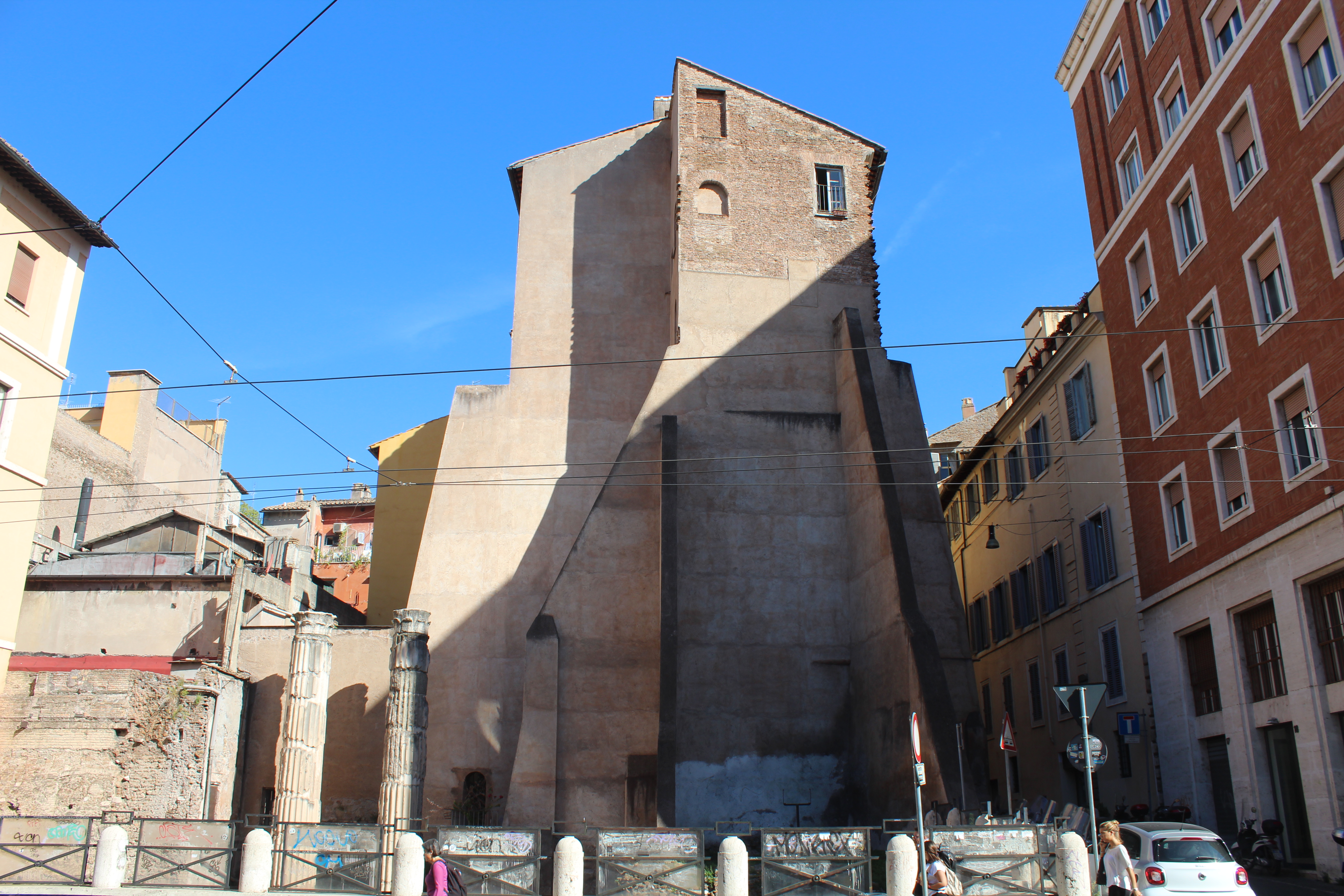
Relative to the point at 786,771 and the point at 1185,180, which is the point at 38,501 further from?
the point at 1185,180

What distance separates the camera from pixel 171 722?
22.2 meters

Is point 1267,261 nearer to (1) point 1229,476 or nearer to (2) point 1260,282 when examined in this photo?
(2) point 1260,282

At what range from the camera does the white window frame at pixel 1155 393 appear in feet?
66.1

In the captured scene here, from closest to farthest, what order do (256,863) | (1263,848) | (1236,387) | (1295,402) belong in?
(256,863) → (1263,848) → (1295,402) → (1236,387)

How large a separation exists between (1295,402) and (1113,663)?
7845 millimetres

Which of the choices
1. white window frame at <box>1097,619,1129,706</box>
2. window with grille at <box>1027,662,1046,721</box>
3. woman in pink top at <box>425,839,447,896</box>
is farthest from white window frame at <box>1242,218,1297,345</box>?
woman in pink top at <box>425,839,447,896</box>

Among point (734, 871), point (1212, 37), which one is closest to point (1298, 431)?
point (1212, 37)

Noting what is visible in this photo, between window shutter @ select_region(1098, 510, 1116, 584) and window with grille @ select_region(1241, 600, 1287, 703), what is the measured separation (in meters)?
4.77

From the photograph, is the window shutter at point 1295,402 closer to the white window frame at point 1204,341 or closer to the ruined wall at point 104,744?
the white window frame at point 1204,341

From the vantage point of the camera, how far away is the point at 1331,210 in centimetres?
1561

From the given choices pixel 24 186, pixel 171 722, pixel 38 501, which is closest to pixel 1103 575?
pixel 171 722

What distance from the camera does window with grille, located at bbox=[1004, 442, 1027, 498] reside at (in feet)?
90.7

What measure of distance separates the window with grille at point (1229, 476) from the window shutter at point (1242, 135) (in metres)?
4.84

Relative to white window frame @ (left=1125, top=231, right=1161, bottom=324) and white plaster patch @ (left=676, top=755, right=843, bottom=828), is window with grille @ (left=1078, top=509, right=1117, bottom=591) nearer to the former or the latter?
white window frame @ (left=1125, top=231, right=1161, bottom=324)
